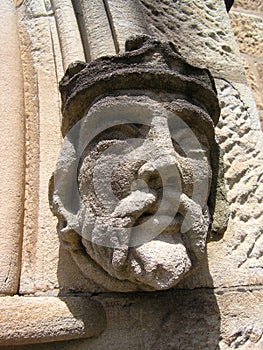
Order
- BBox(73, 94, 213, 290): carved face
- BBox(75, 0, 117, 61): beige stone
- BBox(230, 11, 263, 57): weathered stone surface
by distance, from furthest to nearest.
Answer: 1. BBox(230, 11, 263, 57): weathered stone surface
2. BBox(75, 0, 117, 61): beige stone
3. BBox(73, 94, 213, 290): carved face

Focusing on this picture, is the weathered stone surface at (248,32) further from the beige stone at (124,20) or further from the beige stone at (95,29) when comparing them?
the beige stone at (95,29)

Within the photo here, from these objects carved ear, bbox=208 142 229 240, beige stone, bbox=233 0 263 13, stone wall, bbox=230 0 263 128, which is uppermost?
beige stone, bbox=233 0 263 13

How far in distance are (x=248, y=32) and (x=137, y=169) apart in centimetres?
149

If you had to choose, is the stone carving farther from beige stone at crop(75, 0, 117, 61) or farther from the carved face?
beige stone at crop(75, 0, 117, 61)

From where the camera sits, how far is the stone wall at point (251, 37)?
69.8 inches

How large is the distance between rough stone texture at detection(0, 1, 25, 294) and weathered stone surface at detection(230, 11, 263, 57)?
1140mm

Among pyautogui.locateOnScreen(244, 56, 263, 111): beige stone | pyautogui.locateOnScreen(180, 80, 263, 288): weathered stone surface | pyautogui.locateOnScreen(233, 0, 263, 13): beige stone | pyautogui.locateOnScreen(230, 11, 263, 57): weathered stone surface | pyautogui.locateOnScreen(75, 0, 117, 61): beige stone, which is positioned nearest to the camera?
pyautogui.locateOnScreen(180, 80, 263, 288): weathered stone surface

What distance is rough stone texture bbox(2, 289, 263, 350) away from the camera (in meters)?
0.83

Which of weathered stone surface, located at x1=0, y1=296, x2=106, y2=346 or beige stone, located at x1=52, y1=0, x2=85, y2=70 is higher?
beige stone, located at x1=52, y1=0, x2=85, y2=70

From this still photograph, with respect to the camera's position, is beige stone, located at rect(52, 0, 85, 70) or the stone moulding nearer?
the stone moulding

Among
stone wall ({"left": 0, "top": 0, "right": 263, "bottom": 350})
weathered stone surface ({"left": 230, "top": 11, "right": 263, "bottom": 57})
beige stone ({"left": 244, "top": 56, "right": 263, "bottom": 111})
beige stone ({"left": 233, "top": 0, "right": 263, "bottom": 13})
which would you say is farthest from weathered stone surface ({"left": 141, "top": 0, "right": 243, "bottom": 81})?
beige stone ({"left": 233, "top": 0, "right": 263, "bottom": 13})

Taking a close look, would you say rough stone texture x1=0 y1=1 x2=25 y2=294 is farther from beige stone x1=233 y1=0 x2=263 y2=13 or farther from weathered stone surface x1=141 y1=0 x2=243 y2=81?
beige stone x1=233 y1=0 x2=263 y2=13

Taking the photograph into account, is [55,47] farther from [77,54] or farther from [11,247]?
[11,247]

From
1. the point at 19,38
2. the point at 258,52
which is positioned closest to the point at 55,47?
the point at 19,38
